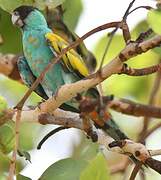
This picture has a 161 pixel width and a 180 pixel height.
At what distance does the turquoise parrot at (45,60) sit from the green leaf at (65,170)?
237mm

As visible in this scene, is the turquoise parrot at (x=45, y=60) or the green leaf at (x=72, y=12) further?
the green leaf at (x=72, y=12)

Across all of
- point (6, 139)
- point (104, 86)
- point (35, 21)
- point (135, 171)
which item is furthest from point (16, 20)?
point (135, 171)

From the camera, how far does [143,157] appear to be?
3.14 ft

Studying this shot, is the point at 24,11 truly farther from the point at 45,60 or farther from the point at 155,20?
the point at 155,20

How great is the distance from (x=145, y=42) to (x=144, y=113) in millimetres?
212

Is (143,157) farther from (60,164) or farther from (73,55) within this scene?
(73,55)

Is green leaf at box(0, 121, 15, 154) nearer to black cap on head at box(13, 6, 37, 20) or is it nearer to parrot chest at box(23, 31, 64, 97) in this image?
parrot chest at box(23, 31, 64, 97)

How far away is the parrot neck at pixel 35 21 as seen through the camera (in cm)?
164

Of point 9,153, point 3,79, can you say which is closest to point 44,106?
point 9,153

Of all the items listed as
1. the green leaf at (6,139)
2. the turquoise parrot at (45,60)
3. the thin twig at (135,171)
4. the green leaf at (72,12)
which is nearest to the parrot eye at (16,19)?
the turquoise parrot at (45,60)

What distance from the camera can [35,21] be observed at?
1.64 meters

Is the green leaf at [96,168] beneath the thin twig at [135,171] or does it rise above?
above

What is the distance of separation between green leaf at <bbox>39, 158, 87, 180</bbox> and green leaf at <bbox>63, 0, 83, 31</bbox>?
584 millimetres

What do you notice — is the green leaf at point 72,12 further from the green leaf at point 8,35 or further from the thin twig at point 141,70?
the thin twig at point 141,70
